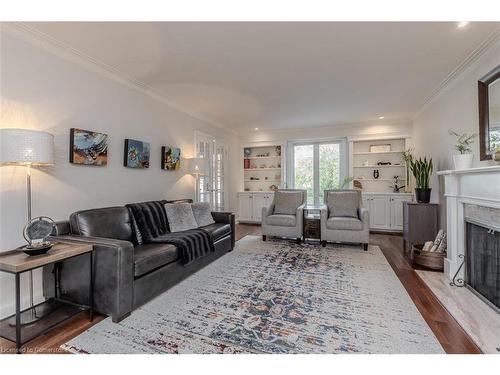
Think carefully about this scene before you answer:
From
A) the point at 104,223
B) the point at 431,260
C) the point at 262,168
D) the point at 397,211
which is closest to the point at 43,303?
the point at 104,223

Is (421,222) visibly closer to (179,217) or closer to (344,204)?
(344,204)

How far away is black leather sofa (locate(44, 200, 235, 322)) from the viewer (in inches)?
77.0

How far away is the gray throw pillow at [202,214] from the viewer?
3691 millimetres

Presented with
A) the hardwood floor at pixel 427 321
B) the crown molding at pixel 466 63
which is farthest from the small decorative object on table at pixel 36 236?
the crown molding at pixel 466 63

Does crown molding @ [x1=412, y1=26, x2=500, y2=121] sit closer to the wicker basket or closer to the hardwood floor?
the wicker basket

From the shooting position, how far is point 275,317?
78.7 inches

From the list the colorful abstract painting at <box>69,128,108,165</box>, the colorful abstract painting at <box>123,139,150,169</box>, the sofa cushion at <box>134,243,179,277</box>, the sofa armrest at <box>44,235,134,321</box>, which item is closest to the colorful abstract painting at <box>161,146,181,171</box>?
the colorful abstract painting at <box>123,139,150,169</box>

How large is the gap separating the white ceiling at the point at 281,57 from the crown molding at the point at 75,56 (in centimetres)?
6

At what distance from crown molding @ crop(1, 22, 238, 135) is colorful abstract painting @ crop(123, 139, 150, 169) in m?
0.78

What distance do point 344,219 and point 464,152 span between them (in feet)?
6.07

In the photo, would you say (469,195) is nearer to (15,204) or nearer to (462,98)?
(462,98)

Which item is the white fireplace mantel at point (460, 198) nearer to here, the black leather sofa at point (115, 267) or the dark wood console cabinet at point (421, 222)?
the dark wood console cabinet at point (421, 222)
